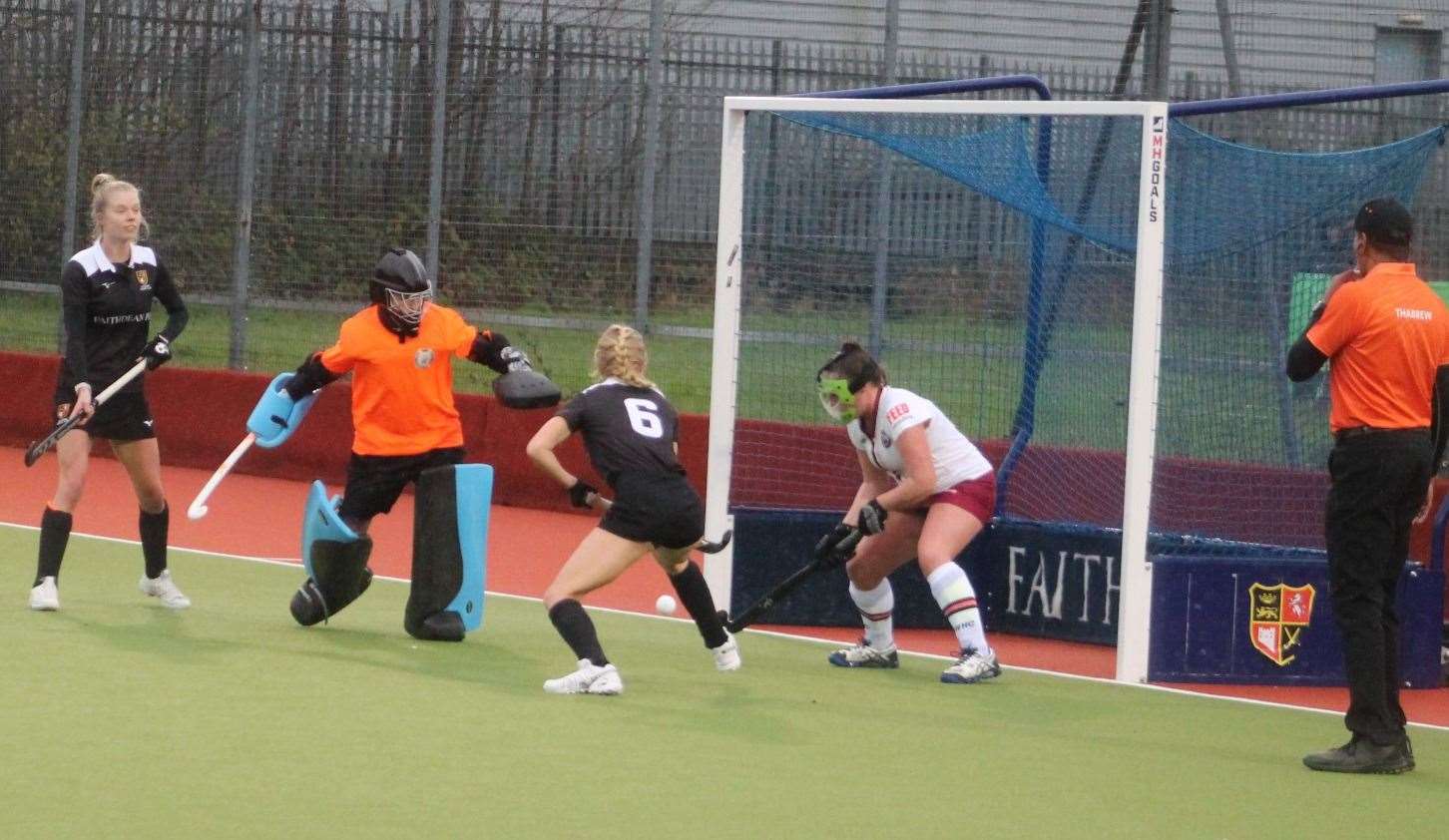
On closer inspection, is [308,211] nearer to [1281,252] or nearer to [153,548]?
[153,548]

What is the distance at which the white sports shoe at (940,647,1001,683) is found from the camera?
330 inches

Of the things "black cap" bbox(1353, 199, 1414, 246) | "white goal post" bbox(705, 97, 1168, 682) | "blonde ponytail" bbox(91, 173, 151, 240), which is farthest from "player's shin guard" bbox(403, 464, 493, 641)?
"black cap" bbox(1353, 199, 1414, 246)

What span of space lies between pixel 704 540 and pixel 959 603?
1.23m

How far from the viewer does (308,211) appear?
52.6ft

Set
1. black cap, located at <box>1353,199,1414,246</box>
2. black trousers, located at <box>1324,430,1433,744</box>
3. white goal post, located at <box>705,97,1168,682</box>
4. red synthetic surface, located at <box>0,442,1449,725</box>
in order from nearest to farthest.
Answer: black trousers, located at <box>1324,430,1433,744</box> → black cap, located at <box>1353,199,1414,246</box> → white goal post, located at <box>705,97,1168,682</box> → red synthetic surface, located at <box>0,442,1449,725</box>

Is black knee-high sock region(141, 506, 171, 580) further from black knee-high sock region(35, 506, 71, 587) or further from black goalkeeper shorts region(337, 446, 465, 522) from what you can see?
black goalkeeper shorts region(337, 446, 465, 522)

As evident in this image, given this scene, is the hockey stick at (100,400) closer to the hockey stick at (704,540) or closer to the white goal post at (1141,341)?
the hockey stick at (704,540)

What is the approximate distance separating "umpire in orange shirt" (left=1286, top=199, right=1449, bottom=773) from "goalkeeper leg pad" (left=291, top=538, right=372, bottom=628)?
3964 mm

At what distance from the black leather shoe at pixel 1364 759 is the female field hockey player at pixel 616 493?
237 cm

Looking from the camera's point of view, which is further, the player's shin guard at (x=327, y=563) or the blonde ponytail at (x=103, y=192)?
the blonde ponytail at (x=103, y=192)

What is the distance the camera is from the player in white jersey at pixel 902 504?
8406mm

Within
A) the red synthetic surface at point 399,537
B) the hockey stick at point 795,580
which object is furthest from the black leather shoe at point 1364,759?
the hockey stick at point 795,580

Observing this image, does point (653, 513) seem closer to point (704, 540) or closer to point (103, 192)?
point (704, 540)

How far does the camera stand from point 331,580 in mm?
8977
